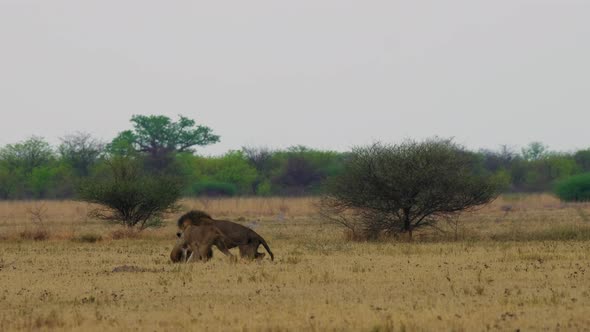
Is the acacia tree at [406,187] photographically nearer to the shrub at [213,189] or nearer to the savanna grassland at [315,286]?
the savanna grassland at [315,286]

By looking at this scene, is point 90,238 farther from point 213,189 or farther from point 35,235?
point 213,189

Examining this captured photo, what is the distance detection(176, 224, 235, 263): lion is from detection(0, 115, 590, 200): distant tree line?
5980 cm

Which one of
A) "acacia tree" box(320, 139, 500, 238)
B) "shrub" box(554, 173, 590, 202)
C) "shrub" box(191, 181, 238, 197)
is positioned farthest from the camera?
"shrub" box(191, 181, 238, 197)

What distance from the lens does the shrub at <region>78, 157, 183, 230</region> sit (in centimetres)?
3588

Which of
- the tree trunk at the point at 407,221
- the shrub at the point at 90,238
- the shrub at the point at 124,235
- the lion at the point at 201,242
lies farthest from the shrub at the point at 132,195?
the lion at the point at 201,242

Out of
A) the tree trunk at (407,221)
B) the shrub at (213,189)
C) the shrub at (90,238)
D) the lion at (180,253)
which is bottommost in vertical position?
the lion at (180,253)

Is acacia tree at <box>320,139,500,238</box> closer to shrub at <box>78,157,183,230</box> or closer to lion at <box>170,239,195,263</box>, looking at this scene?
shrub at <box>78,157,183,230</box>

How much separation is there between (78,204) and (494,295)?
4726 cm

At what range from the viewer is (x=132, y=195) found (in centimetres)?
3591

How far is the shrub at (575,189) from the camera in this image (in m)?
62.9

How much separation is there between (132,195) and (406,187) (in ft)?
36.6

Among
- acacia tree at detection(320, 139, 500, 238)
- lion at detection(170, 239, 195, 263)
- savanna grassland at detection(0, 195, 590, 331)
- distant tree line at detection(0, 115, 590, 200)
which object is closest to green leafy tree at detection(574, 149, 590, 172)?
distant tree line at detection(0, 115, 590, 200)

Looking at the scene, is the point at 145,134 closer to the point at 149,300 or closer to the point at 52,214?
the point at 52,214

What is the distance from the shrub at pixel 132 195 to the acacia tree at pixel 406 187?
8033mm
